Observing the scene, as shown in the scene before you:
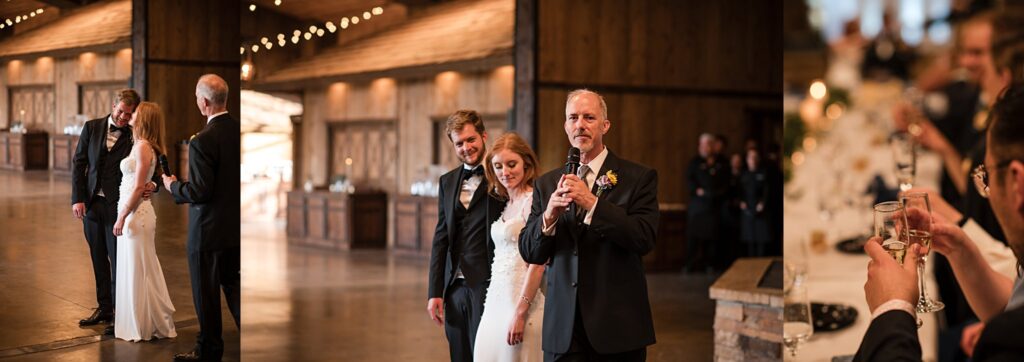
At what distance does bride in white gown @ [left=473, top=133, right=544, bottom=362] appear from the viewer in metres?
3.90

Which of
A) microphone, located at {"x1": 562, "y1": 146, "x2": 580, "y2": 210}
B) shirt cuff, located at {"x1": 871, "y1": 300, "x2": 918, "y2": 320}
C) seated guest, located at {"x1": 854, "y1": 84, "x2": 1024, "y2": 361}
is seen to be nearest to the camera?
seated guest, located at {"x1": 854, "y1": 84, "x2": 1024, "y2": 361}

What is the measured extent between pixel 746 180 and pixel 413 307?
411cm

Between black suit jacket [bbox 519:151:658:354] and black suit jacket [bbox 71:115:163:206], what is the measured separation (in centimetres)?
287

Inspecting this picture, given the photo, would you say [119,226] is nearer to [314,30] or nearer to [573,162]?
[573,162]

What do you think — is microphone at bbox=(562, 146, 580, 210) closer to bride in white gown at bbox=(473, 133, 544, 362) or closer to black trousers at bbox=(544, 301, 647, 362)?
black trousers at bbox=(544, 301, 647, 362)

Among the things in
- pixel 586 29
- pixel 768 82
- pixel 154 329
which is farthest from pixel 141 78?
pixel 768 82

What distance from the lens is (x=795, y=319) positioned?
9.32 ft

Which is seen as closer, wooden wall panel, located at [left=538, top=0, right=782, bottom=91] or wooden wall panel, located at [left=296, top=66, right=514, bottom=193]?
wooden wall panel, located at [left=538, top=0, right=782, bottom=91]

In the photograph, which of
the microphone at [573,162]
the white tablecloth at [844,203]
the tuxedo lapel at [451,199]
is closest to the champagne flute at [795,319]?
the white tablecloth at [844,203]

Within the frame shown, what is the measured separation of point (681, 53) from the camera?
39.0 ft

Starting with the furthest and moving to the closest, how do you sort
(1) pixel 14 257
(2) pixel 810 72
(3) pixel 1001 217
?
(1) pixel 14 257, (2) pixel 810 72, (3) pixel 1001 217

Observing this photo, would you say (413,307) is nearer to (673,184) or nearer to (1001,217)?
(673,184)

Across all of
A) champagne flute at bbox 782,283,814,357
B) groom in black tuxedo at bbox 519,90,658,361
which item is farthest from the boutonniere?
champagne flute at bbox 782,283,814,357

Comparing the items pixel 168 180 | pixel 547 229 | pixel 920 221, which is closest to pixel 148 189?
pixel 168 180
